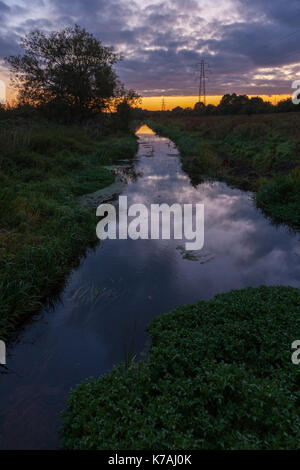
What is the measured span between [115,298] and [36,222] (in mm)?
3394

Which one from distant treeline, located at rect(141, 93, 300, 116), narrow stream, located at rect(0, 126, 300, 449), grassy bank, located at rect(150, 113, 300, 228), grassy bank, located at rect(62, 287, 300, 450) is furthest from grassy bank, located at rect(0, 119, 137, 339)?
distant treeline, located at rect(141, 93, 300, 116)

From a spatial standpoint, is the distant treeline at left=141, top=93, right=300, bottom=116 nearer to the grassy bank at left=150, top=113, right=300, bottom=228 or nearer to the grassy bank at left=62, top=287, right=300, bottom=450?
the grassy bank at left=150, top=113, right=300, bottom=228

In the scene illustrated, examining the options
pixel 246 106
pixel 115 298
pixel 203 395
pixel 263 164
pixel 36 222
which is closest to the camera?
pixel 203 395

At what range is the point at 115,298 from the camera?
597 cm

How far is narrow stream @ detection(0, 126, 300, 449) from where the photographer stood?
3731 mm

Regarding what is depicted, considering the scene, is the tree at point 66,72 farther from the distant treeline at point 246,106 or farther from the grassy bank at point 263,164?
the distant treeline at point 246,106

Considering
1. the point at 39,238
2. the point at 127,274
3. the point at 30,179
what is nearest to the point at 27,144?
the point at 30,179

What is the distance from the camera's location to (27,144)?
14.5 metres

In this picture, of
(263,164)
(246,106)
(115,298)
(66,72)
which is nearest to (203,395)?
(115,298)

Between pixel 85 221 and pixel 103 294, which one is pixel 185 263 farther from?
pixel 85 221

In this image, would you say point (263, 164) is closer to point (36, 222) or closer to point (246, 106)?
point (36, 222)

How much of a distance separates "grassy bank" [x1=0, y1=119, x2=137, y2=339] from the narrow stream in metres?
0.42

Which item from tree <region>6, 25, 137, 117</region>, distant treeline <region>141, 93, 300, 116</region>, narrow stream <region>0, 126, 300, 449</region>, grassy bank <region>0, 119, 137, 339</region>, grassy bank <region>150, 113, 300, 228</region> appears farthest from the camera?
distant treeline <region>141, 93, 300, 116</region>

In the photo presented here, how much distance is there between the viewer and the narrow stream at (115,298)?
373 centimetres
